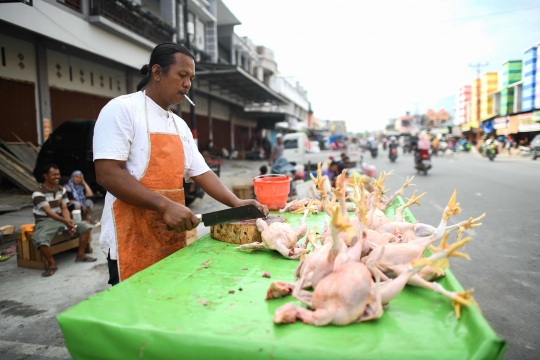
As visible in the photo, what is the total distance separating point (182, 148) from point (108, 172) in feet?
1.77

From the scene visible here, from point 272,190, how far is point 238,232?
1.13m

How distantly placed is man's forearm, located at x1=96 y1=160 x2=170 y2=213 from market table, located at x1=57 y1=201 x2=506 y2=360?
0.43 meters

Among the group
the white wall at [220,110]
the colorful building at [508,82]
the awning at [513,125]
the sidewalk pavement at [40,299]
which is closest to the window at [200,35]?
the white wall at [220,110]

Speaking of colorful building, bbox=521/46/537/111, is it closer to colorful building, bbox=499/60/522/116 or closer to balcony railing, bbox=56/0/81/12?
colorful building, bbox=499/60/522/116

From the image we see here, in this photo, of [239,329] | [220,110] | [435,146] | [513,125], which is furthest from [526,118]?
[239,329]

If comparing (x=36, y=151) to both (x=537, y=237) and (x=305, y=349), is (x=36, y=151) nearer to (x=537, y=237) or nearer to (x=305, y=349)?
(x=305, y=349)

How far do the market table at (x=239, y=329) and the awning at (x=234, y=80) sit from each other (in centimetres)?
1361

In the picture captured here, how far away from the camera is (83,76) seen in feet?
35.6

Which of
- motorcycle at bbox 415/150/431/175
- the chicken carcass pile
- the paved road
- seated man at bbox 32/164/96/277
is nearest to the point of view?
the chicken carcass pile

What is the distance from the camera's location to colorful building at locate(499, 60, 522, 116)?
25.5 m

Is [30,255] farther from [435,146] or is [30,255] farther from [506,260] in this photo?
[435,146]

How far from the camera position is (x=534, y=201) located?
7285mm

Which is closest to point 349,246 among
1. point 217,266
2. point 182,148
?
point 217,266

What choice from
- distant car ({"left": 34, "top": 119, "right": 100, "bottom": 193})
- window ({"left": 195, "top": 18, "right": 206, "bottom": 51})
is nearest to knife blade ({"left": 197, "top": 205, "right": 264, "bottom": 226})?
distant car ({"left": 34, "top": 119, "right": 100, "bottom": 193})
